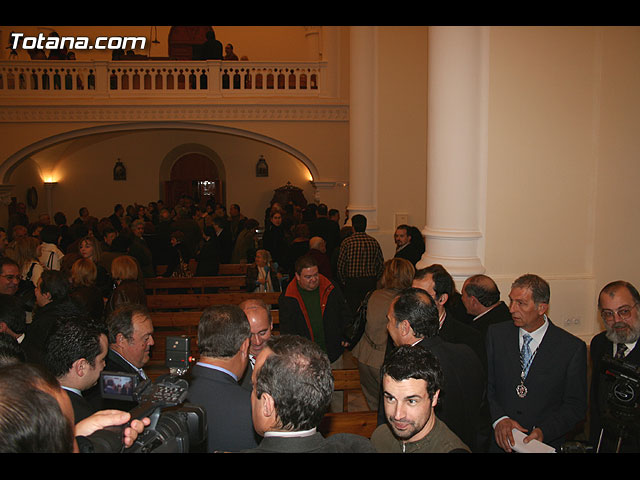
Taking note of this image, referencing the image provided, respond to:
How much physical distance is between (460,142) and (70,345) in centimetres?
356

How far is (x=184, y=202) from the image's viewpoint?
640 inches

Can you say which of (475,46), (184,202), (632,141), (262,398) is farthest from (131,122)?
(262,398)

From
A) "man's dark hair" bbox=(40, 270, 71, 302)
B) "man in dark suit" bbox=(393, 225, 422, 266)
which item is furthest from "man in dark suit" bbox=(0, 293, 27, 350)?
"man in dark suit" bbox=(393, 225, 422, 266)

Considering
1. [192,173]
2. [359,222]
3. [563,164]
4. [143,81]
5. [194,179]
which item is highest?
[143,81]

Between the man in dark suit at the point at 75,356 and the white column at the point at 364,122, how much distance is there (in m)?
7.93

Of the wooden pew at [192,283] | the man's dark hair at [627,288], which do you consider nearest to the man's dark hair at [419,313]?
the man's dark hair at [627,288]

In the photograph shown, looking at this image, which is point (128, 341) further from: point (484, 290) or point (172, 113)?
point (172, 113)

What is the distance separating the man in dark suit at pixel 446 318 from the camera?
358 centimetres

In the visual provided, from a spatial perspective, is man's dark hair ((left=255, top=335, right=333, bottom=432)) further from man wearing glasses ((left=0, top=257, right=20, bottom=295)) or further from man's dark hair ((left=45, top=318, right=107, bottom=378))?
man wearing glasses ((left=0, top=257, right=20, bottom=295))

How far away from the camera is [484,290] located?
13.3 ft

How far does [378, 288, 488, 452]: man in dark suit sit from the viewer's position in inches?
115

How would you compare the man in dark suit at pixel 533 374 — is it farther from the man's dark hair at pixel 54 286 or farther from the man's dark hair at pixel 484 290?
the man's dark hair at pixel 54 286

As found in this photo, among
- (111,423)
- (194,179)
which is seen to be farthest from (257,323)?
(194,179)
